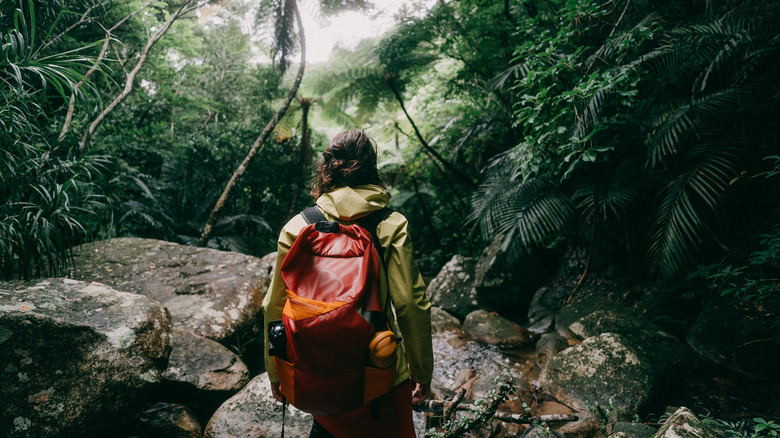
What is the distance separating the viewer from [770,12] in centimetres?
243

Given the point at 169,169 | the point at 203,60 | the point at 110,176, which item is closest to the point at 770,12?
the point at 110,176

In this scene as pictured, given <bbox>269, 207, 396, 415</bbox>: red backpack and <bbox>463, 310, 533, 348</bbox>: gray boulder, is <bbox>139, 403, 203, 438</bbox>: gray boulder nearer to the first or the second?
<bbox>269, 207, 396, 415</bbox>: red backpack

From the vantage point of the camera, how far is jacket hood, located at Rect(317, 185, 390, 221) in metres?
1.30

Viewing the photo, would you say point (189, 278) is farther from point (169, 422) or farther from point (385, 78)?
point (385, 78)

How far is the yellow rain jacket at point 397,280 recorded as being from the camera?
1.29 meters

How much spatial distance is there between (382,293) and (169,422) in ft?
6.65

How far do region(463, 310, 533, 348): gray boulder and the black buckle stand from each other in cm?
355

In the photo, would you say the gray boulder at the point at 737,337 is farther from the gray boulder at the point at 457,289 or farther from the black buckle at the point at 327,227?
the black buckle at the point at 327,227

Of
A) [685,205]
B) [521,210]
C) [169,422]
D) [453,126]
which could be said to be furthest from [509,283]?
[169,422]

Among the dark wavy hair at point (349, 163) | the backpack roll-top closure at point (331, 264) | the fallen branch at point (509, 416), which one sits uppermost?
the dark wavy hair at point (349, 163)

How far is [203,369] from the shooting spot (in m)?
2.57

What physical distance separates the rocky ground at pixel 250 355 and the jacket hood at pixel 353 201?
1567mm

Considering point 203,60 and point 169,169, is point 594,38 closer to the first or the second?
point 169,169

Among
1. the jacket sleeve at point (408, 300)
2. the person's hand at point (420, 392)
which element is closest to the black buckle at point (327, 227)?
the jacket sleeve at point (408, 300)
